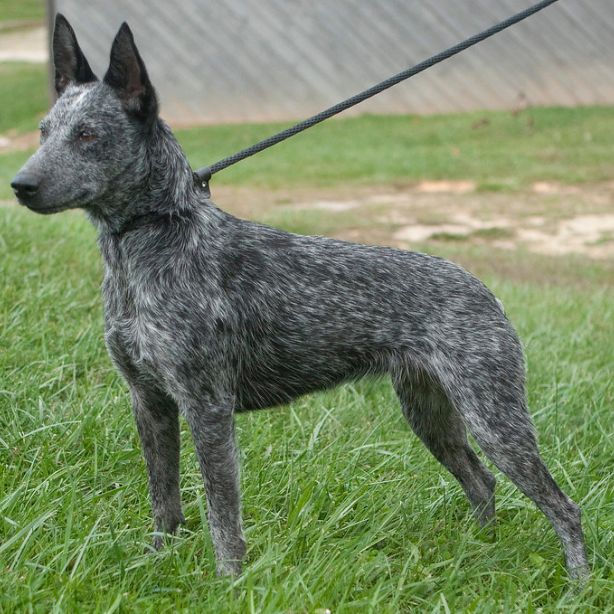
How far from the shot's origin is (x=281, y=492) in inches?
160

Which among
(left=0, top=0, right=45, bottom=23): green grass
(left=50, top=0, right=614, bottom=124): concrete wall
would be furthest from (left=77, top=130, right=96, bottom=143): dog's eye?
(left=0, top=0, right=45, bottom=23): green grass

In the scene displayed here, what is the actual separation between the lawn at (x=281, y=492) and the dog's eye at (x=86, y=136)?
135cm

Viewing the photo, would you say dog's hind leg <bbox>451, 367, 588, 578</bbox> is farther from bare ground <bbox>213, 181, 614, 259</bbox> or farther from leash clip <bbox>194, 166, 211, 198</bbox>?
bare ground <bbox>213, 181, 614, 259</bbox>

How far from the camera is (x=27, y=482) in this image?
146 inches

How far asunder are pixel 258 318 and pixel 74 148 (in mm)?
930

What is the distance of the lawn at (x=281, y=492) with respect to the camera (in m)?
3.25

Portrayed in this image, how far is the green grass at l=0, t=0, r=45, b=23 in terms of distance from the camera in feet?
130

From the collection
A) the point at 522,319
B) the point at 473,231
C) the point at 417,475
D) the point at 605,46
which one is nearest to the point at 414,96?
the point at 605,46

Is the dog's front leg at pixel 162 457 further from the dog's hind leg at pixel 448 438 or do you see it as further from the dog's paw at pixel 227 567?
the dog's hind leg at pixel 448 438

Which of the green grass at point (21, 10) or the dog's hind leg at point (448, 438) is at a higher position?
the green grass at point (21, 10)

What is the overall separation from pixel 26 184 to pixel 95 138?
0.32 meters

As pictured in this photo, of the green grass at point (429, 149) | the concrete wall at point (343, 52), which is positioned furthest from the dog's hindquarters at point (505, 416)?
the concrete wall at point (343, 52)

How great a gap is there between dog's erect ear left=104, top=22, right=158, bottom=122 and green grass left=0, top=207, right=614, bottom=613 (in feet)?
4.91

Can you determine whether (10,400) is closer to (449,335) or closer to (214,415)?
(214,415)
